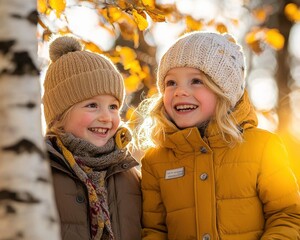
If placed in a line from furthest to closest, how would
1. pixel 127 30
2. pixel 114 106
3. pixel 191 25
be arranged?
1. pixel 191 25
2. pixel 127 30
3. pixel 114 106

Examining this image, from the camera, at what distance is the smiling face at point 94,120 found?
11.7ft

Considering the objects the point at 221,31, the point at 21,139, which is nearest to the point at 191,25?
the point at 221,31

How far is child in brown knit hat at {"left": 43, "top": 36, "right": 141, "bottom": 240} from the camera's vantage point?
3389 millimetres

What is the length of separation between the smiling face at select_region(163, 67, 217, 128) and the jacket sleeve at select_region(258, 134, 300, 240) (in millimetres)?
391

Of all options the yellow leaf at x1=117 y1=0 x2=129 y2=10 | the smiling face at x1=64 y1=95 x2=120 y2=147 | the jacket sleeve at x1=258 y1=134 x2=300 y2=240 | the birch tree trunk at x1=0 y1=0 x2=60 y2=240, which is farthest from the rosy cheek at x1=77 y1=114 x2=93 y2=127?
the birch tree trunk at x1=0 y1=0 x2=60 y2=240

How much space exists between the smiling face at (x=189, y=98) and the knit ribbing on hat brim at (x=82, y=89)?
0.30m

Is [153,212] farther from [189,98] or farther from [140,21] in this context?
[140,21]

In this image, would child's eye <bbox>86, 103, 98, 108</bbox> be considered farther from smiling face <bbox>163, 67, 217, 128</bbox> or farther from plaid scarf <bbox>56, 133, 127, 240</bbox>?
smiling face <bbox>163, 67, 217, 128</bbox>

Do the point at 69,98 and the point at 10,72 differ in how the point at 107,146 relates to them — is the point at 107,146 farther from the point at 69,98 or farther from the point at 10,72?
the point at 10,72

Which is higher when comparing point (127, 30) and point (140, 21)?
point (127, 30)

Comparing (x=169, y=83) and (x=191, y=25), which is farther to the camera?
(x=191, y=25)

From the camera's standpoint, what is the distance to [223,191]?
345 cm

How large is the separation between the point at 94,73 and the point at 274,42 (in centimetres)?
461

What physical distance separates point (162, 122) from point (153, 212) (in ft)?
1.64
